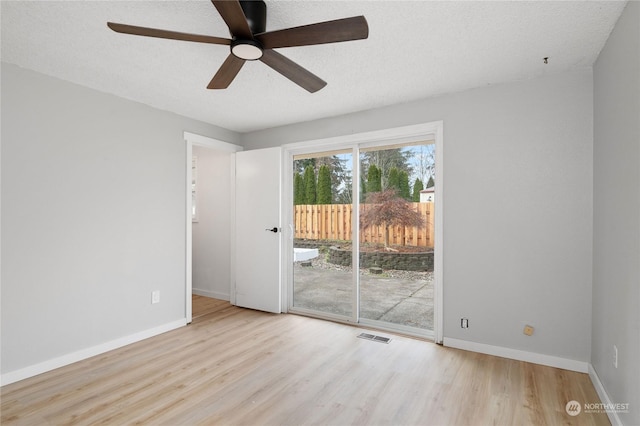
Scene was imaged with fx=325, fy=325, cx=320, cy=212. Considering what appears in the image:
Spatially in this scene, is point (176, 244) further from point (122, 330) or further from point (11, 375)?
point (11, 375)

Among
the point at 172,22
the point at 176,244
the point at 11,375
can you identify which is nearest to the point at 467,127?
the point at 172,22

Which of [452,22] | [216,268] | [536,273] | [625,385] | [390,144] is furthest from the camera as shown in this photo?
[216,268]

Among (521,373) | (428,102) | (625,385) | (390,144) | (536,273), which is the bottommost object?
(521,373)

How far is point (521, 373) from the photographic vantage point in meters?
2.52

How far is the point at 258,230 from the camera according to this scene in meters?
4.21

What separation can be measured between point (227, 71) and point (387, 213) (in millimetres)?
2151

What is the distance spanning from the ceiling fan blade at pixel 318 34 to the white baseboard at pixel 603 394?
252 centimetres

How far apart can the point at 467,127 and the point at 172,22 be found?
8.23 ft

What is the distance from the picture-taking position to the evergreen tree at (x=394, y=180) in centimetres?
348

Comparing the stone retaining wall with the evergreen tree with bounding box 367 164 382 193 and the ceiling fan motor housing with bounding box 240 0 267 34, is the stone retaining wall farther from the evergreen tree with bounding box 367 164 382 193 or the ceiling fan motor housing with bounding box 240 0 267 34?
the ceiling fan motor housing with bounding box 240 0 267 34

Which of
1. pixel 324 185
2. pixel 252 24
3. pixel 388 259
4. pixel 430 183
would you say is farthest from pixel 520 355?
pixel 252 24

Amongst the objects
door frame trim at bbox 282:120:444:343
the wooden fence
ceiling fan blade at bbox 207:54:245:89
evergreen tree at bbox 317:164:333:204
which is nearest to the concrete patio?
door frame trim at bbox 282:120:444:343

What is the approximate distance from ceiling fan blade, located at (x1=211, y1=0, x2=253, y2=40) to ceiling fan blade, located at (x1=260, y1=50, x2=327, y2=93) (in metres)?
0.21

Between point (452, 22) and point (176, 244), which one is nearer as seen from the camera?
point (452, 22)
